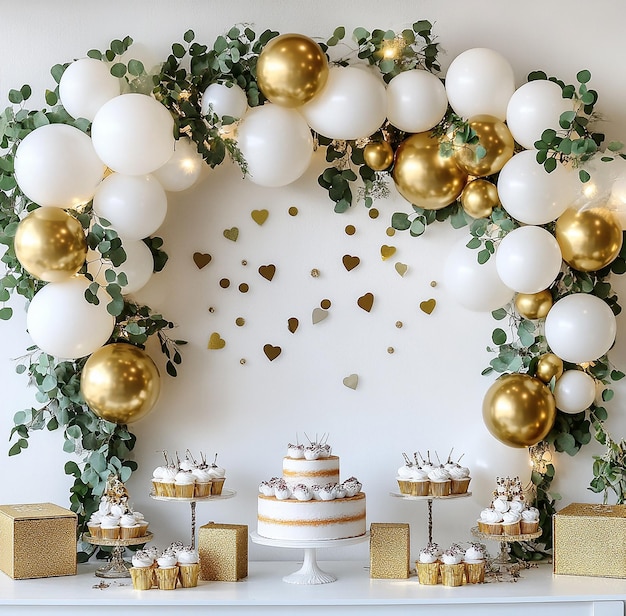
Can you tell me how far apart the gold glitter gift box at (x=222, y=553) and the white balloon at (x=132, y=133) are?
95 cm

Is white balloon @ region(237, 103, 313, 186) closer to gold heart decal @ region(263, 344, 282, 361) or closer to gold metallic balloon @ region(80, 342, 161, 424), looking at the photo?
gold heart decal @ region(263, 344, 282, 361)

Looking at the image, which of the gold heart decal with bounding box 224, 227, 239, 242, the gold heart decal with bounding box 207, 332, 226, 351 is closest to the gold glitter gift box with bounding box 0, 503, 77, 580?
the gold heart decal with bounding box 207, 332, 226, 351

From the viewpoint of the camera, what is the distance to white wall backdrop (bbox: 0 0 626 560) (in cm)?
262

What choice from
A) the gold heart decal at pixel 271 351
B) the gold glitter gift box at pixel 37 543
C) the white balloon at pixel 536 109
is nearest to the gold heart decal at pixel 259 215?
the gold heart decal at pixel 271 351

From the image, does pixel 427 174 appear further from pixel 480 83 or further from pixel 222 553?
pixel 222 553

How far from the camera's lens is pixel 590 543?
233 centimetres

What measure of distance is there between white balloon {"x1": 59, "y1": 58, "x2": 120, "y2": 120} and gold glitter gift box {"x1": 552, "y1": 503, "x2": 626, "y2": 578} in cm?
158

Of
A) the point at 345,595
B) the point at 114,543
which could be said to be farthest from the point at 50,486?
the point at 345,595

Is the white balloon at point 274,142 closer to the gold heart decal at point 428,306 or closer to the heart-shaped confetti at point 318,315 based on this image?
the heart-shaped confetti at point 318,315

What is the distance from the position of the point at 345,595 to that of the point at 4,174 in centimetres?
138

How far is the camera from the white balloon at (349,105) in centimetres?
237

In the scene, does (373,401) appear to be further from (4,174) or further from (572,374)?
(4,174)

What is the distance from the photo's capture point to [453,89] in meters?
2.44

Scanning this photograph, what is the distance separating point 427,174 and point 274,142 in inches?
16.5
